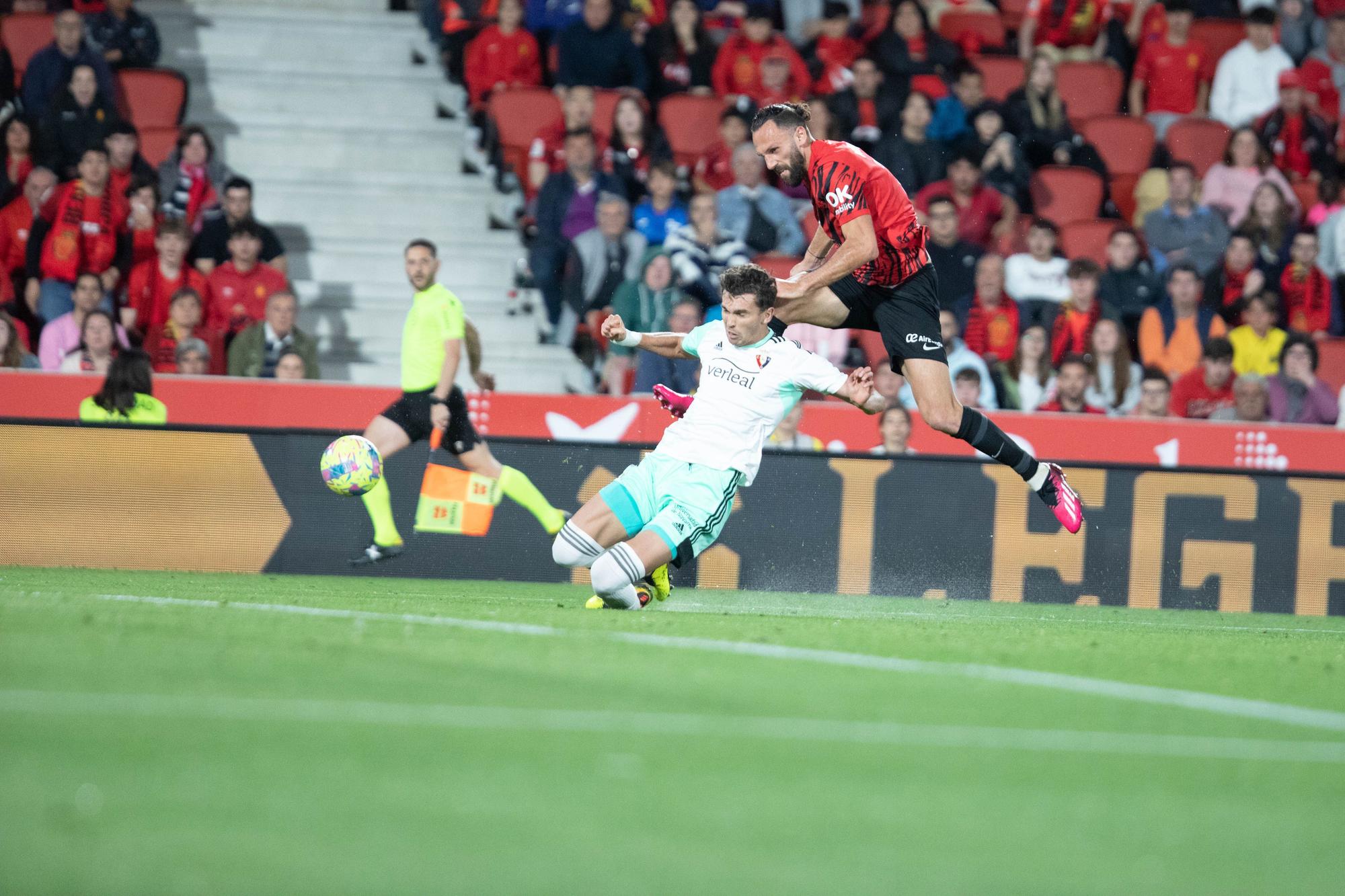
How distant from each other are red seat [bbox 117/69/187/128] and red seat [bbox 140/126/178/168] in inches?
12.3

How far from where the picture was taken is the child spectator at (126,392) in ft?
36.6

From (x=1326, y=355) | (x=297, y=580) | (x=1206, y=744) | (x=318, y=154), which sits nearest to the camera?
(x=1206, y=744)

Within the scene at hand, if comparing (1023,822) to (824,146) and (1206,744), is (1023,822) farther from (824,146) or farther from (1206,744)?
Result: (824,146)

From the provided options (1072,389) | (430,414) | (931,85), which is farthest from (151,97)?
(1072,389)

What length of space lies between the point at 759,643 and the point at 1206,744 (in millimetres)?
2004

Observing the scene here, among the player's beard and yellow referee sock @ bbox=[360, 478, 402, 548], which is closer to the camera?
the player's beard

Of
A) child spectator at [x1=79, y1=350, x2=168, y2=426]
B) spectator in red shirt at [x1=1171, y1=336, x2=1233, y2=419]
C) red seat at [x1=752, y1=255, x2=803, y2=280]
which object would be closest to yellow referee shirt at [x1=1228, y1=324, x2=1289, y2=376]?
spectator in red shirt at [x1=1171, y1=336, x2=1233, y2=419]

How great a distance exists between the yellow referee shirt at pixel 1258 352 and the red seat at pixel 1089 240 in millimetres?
1474

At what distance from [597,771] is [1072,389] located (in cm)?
1027

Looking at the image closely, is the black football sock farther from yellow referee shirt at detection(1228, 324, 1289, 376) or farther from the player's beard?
yellow referee shirt at detection(1228, 324, 1289, 376)

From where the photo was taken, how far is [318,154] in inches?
603

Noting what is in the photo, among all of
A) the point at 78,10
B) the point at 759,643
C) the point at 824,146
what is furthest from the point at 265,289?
the point at 759,643

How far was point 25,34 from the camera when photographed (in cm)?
1443

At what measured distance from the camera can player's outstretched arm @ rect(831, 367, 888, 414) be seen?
7.21 meters
